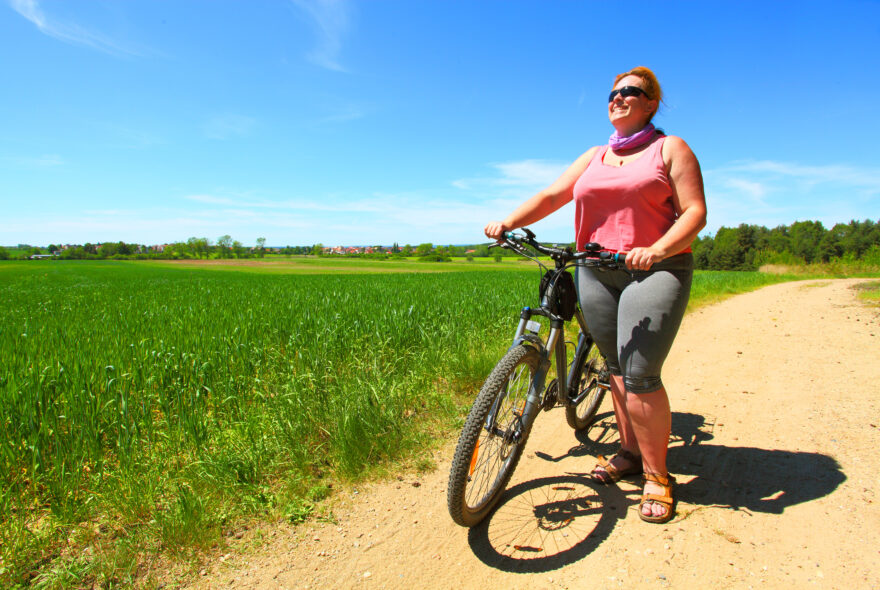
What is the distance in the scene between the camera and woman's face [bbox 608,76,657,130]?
2.34m

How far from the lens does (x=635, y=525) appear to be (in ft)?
7.57

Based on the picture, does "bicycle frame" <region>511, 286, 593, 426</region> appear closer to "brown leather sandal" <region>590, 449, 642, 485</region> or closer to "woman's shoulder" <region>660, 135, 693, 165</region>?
"brown leather sandal" <region>590, 449, 642, 485</region>

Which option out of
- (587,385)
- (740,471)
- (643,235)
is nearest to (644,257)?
(643,235)

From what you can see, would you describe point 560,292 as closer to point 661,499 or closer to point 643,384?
point 643,384

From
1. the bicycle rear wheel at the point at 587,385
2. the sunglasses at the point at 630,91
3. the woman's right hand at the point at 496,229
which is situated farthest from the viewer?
the bicycle rear wheel at the point at 587,385

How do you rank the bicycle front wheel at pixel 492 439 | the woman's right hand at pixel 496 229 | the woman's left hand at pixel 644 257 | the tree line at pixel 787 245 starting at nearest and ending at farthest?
the woman's left hand at pixel 644 257 < the bicycle front wheel at pixel 492 439 < the woman's right hand at pixel 496 229 < the tree line at pixel 787 245

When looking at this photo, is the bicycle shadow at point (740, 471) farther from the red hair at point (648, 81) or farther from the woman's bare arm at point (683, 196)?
the red hair at point (648, 81)

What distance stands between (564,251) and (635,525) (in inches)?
57.6

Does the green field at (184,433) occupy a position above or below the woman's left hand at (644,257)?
below

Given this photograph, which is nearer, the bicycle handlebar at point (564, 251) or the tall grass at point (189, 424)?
the bicycle handlebar at point (564, 251)

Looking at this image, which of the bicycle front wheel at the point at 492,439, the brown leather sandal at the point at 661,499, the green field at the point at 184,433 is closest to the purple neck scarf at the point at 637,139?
the bicycle front wheel at the point at 492,439

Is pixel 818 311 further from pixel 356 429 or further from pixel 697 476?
pixel 356 429

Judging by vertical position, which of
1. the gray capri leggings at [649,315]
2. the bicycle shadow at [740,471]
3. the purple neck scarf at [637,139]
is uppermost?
the purple neck scarf at [637,139]

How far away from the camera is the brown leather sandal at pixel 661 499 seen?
2318mm
